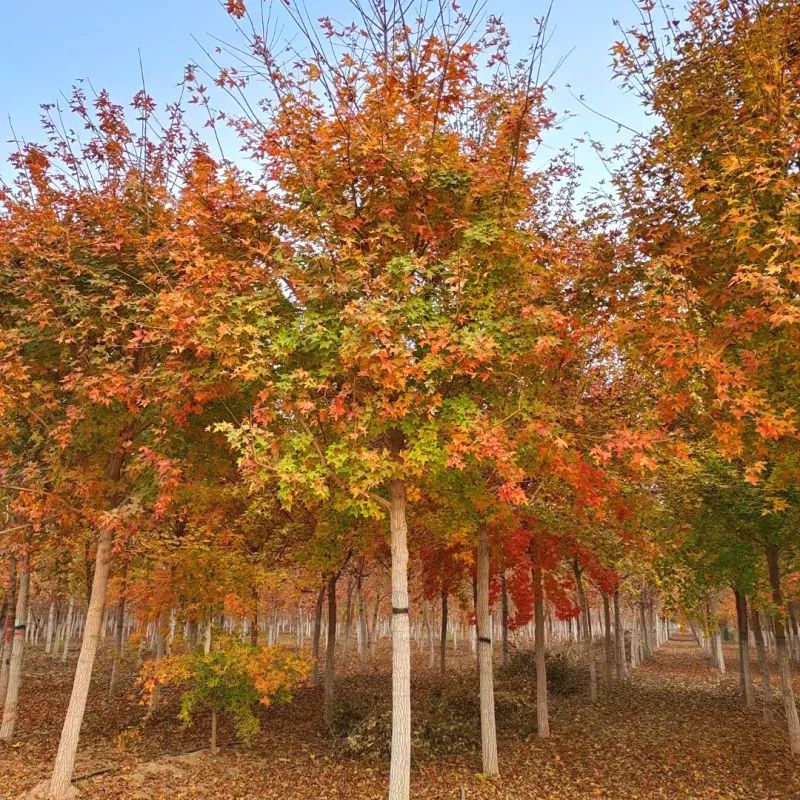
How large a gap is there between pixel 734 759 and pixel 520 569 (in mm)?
5495

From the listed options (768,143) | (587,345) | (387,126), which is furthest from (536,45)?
(587,345)

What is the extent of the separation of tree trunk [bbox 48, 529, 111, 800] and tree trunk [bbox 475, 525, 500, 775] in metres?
6.65

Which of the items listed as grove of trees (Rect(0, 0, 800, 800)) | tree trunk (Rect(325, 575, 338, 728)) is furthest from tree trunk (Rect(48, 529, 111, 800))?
tree trunk (Rect(325, 575, 338, 728))

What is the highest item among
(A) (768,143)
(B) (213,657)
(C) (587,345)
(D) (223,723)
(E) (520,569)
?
(A) (768,143)

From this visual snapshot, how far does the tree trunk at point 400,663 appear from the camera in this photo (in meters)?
7.01

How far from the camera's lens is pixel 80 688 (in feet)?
29.5

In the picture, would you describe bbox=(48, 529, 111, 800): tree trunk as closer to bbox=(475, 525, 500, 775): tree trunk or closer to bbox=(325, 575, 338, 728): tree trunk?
bbox=(325, 575, 338, 728): tree trunk

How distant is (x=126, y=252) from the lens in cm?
964

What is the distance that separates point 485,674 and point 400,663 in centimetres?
395

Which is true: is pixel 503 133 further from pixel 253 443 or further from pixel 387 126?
pixel 253 443

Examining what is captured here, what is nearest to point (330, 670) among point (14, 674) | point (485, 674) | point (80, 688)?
point (485, 674)

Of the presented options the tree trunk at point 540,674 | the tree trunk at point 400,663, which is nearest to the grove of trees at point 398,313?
the tree trunk at point 400,663

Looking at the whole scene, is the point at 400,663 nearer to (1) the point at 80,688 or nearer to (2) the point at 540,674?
(1) the point at 80,688

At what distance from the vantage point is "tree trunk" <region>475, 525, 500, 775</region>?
10.1 metres
